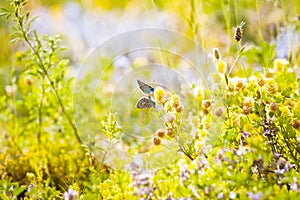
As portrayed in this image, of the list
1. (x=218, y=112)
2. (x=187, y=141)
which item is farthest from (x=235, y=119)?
(x=187, y=141)

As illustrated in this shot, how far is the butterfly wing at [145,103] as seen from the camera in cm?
134

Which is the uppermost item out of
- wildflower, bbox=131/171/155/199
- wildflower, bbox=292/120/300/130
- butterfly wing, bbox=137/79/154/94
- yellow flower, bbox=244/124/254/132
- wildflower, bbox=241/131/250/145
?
butterfly wing, bbox=137/79/154/94

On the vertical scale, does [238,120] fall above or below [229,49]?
below

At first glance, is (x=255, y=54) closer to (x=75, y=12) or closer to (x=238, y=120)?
(x=238, y=120)

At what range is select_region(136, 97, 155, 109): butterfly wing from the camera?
4.38 feet

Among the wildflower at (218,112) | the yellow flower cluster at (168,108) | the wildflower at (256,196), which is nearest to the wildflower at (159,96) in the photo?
the yellow flower cluster at (168,108)

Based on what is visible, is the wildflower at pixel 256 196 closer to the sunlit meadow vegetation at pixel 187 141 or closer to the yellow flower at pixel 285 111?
the sunlit meadow vegetation at pixel 187 141

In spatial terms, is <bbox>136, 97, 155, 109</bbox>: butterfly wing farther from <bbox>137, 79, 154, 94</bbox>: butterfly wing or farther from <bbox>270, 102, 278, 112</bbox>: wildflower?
<bbox>270, 102, 278, 112</bbox>: wildflower

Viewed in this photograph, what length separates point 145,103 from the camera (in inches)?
52.9

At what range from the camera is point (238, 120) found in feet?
4.36

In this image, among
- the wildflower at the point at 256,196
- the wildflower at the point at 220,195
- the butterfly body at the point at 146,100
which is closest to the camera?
the wildflower at the point at 256,196

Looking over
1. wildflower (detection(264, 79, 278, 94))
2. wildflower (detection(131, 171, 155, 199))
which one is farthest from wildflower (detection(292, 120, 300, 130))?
wildflower (detection(131, 171, 155, 199))

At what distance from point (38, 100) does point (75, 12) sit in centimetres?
204

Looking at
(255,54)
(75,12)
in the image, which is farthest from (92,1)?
(255,54)
